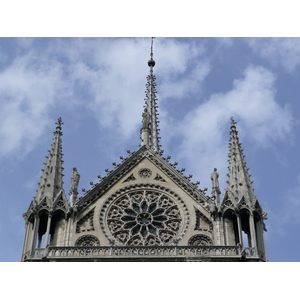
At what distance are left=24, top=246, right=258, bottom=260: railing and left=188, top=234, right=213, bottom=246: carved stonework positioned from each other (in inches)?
38.7

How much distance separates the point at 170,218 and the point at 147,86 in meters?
17.9

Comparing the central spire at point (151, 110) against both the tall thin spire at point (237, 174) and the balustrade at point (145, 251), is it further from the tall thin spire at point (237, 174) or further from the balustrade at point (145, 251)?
the balustrade at point (145, 251)

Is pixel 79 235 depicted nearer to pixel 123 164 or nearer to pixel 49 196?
pixel 49 196

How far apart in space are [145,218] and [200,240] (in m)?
2.40

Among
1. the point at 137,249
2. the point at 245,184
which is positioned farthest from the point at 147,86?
the point at 137,249

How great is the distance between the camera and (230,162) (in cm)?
3188

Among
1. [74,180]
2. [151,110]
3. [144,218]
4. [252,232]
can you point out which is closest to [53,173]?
[74,180]

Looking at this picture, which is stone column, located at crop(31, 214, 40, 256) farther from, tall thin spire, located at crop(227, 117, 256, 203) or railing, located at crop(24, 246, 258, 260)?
tall thin spire, located at crop(227, 117, 256, 203)

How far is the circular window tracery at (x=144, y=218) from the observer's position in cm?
2914

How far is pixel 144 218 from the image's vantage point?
29828 millimetres

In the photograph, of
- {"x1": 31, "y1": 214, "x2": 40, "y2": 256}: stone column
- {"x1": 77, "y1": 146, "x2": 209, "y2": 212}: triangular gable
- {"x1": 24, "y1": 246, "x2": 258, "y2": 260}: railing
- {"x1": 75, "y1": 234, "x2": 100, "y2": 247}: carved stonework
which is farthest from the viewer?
{"x1": 77, "y1": 146, "x2": 209, "y2": 212}: triangular gable

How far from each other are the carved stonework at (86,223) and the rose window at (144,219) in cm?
64

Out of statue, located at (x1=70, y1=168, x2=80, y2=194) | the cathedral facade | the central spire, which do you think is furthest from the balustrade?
the central spire

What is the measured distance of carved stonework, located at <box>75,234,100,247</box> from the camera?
28817 mm
